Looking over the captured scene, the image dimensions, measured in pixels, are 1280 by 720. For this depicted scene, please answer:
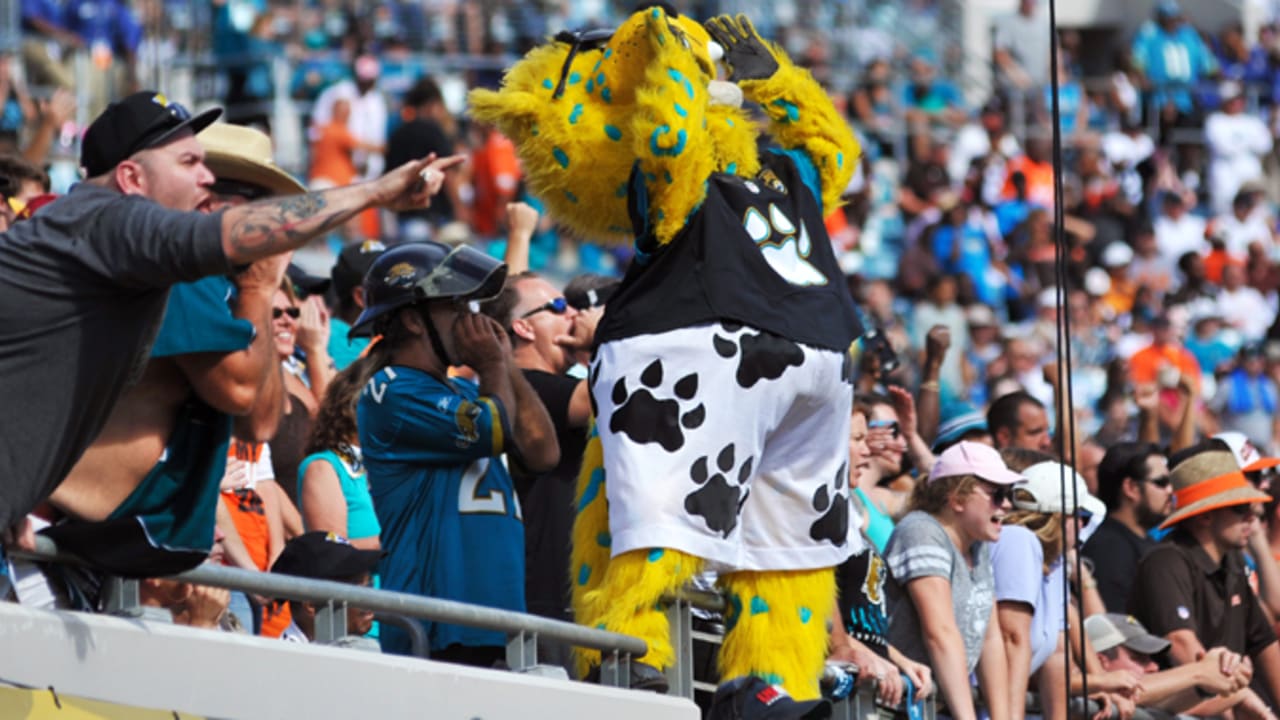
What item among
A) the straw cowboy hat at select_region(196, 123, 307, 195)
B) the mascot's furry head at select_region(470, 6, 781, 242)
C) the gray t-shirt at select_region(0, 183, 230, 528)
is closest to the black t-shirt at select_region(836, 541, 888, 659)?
the mascot's furry head at select_region(470, 6, 781, 242)

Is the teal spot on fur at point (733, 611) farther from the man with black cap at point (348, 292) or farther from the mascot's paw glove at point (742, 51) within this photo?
the man with black cap at point (348, 292)

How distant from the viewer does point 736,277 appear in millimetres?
5367

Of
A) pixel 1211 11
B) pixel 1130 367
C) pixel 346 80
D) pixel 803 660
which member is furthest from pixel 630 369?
pixel 1211 11

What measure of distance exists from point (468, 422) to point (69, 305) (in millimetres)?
1390

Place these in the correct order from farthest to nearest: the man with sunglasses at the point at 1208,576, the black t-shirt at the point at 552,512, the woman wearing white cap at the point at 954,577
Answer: the man with sunglasses at the point at 1208,576
the woman wearing white cap at the point at 954,577
the black t-shirt at the point at 552,512

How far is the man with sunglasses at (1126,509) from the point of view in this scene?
26.2 feet

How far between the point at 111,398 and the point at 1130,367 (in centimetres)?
1025

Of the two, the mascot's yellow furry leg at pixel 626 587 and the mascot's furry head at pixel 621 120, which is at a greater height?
the mascot's furry head at pixel 621 120

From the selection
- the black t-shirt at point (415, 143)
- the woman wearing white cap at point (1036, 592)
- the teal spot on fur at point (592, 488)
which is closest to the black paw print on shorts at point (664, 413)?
the teal spot on fur at point (592, 488)

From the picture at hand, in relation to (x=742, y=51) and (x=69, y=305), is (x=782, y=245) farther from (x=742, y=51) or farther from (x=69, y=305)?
(x=69, y=305)

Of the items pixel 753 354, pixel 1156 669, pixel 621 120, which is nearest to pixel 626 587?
pixel 753 354

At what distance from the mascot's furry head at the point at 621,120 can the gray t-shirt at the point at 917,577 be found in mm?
1271

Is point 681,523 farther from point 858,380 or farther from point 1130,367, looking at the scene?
point 1130,367

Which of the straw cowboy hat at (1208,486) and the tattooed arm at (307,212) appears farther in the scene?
the straw cowboy hat at (1208,486)
